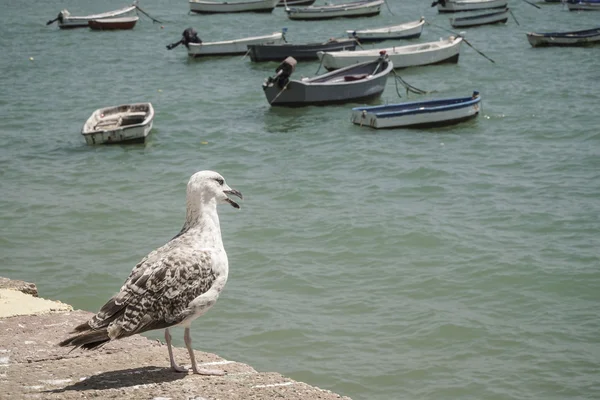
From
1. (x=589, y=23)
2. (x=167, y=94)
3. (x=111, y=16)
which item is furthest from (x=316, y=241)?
(x=111, y=16)

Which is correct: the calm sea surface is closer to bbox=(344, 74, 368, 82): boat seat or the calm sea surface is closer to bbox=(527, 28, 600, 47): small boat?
bbox=(344, 74, 368, 82): boat seat

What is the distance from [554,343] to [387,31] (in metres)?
30.7

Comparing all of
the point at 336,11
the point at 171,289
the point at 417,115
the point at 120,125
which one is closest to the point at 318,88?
the point at 417,115

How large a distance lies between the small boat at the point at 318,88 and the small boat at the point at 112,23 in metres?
21.4

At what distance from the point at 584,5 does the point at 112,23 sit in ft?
82.6

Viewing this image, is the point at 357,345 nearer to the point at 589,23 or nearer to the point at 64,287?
the point at 64,287

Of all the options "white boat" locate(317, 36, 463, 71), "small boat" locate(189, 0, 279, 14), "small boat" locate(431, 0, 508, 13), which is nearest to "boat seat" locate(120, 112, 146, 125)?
"white boat" locate(317, 36, 463, 71)

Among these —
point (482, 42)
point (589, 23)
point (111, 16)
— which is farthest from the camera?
point (111, 16)

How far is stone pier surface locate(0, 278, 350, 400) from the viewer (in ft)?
21.9

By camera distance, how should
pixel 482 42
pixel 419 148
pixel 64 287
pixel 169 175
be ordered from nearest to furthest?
pixel 64 287, pixel 169 175, pixel 419 148, pixel 482 42

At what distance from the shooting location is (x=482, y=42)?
40.7 metres

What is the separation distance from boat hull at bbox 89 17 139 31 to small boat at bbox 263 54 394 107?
21386 mm

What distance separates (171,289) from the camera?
694 cm

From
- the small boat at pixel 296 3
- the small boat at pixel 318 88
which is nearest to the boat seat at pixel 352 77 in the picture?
the small boat at pixel 318 88
